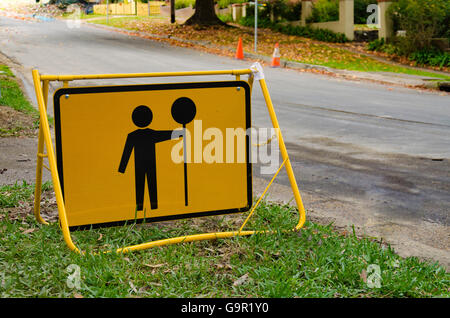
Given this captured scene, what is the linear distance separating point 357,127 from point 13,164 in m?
5.87

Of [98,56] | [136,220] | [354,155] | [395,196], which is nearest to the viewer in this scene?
[136,220]

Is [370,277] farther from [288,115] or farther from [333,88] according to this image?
[333,88]

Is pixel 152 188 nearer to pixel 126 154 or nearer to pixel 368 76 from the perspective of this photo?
pixel 126 154

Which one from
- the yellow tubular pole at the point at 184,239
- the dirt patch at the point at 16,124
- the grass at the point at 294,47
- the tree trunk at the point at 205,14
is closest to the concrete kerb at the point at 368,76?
the grass at the point at 294,47

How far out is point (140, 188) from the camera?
4.38 m

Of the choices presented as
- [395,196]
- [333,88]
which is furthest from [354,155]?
[333,88]

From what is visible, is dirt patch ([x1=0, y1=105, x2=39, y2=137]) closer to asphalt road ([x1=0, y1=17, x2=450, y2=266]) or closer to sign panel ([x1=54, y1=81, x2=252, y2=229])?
asphalt road ([x1=0, y1=17, x2=450, y2=266])

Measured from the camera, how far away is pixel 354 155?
8117 mm

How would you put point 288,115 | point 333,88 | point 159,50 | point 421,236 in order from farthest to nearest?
point 159,50
point 333,88
point 288,115
point 421,236

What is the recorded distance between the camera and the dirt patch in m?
8.98

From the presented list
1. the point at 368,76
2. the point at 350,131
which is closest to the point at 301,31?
the point at 368,76

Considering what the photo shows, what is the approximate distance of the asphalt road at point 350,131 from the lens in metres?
6.09

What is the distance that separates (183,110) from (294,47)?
19.8 metres

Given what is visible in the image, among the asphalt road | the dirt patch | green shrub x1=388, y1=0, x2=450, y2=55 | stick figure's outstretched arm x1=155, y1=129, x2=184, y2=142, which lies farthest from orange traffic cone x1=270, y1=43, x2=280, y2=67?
stick figure's outstretched arm x1=155, y1=129, x2=184, y2=142
